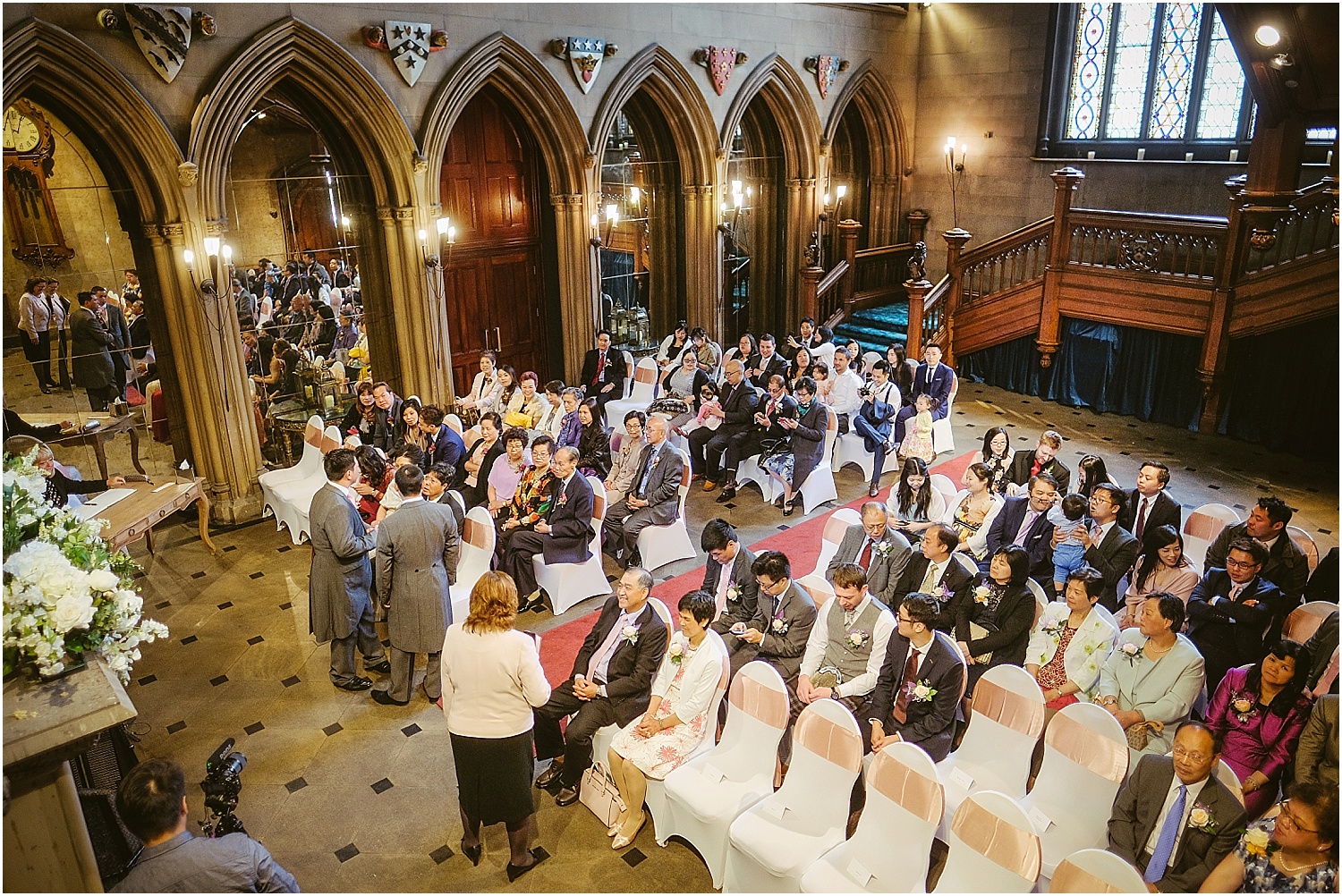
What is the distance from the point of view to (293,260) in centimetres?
923

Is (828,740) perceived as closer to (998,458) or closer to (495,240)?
(998,458)

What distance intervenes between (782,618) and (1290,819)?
240 centimetres

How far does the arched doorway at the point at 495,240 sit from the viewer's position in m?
10.5

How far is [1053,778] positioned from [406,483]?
11.9 feet

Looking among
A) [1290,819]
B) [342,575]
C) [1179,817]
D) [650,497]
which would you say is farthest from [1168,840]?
[342,575]

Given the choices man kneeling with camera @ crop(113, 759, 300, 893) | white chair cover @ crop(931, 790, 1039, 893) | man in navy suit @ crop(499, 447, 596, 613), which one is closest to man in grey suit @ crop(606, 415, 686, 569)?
man in navy suit @ crop(499, 447, 596, 613)

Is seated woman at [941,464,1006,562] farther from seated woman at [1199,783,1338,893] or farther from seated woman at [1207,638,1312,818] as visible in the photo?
seated woman at [1199,783,1338,893]

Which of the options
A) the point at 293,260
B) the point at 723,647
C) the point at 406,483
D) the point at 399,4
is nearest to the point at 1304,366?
the point at 723,647

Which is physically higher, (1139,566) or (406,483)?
(406,483)

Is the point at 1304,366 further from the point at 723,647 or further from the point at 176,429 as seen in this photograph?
the point at 176,429

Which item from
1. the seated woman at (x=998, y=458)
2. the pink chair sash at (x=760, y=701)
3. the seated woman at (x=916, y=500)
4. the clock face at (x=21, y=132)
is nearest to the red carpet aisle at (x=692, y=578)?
the seated woman at (x=916, y=500)

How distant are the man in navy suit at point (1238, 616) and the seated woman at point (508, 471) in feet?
15.4

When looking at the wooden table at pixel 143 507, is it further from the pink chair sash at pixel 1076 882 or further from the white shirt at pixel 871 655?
the pink chair sash at pixel 1076 882

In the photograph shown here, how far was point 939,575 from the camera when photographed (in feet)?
17.2
